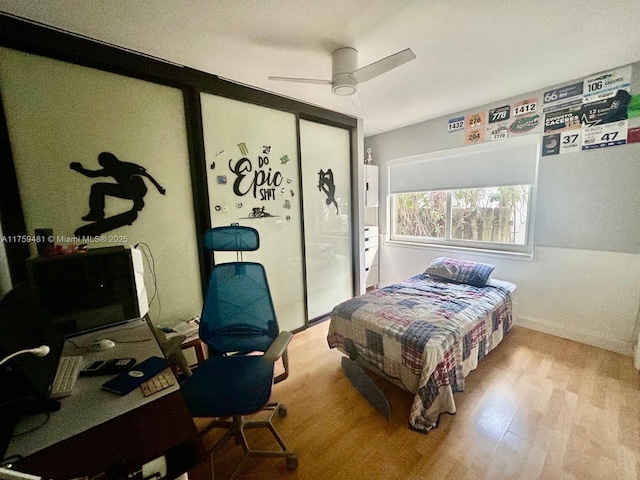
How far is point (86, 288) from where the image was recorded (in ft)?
5.11

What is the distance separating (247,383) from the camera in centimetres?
147

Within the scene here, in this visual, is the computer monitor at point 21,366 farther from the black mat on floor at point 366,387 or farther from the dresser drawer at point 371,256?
the dresser drawer at point 371,256

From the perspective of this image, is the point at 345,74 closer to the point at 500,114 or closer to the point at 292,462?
the point at 500,114

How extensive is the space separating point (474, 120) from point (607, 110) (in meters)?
1.13

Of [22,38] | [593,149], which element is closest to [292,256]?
[22,38]

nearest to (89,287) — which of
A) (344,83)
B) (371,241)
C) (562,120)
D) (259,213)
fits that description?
(259,213)

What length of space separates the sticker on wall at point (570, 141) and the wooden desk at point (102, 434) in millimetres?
3692

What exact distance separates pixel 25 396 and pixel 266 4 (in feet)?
6.81

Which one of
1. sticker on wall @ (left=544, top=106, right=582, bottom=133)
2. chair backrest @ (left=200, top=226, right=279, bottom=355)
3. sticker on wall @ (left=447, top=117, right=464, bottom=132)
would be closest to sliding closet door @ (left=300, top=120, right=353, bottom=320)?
sticker on wall @ (left=447, top=117, right=464, bottom=132)

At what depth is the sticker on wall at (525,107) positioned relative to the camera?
2777 millimetres

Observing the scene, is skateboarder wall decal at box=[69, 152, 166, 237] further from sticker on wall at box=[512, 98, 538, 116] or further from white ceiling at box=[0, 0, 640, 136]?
sticker on wall at box=[512, 98, 538, 116]

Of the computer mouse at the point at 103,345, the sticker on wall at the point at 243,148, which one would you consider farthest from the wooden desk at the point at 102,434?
the sticker on wall at the point at 243,148

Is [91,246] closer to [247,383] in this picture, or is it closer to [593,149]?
[247,383]

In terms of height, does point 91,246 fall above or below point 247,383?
above
